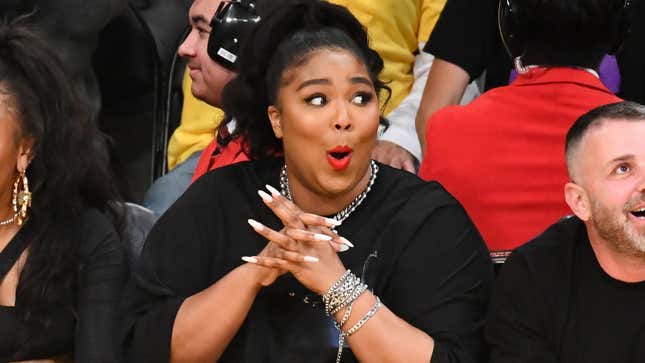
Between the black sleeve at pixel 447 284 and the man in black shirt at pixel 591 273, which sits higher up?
the man in black shirt at pixel 591 273

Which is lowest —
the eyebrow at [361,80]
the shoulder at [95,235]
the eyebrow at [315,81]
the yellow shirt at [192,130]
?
the yellow shirt at [192,130]

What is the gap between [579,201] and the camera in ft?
9.57

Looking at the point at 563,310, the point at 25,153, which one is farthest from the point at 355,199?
the point at 25,153

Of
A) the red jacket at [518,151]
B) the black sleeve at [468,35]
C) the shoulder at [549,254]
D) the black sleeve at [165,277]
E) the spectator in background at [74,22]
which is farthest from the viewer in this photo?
the spectator in background at [74,22]

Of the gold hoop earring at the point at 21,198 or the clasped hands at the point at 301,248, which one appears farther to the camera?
the gold hoop earring at the point at 21,198

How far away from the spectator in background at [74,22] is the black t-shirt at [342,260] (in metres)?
1.31

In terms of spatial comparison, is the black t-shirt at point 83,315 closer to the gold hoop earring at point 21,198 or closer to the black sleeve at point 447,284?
the gold hoop earring at point 21,198

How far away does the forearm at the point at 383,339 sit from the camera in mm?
2869

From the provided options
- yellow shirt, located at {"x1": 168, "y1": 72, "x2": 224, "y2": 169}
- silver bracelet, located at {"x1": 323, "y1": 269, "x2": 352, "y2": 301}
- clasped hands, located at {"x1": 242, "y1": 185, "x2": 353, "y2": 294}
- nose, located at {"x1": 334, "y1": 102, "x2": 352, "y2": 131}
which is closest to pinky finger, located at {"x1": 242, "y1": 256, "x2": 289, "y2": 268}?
clasped hands, located at {"x1": 242, "y1": 185, "x2": 353, "y2": 294}

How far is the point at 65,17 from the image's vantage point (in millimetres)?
4441

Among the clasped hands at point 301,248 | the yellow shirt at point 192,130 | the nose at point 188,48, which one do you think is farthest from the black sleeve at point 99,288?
the yellow shirt at point 192,130

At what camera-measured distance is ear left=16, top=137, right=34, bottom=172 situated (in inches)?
125

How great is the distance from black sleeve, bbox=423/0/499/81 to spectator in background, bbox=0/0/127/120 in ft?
3.96

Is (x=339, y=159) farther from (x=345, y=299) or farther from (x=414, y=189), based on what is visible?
(x=345, y=299)
